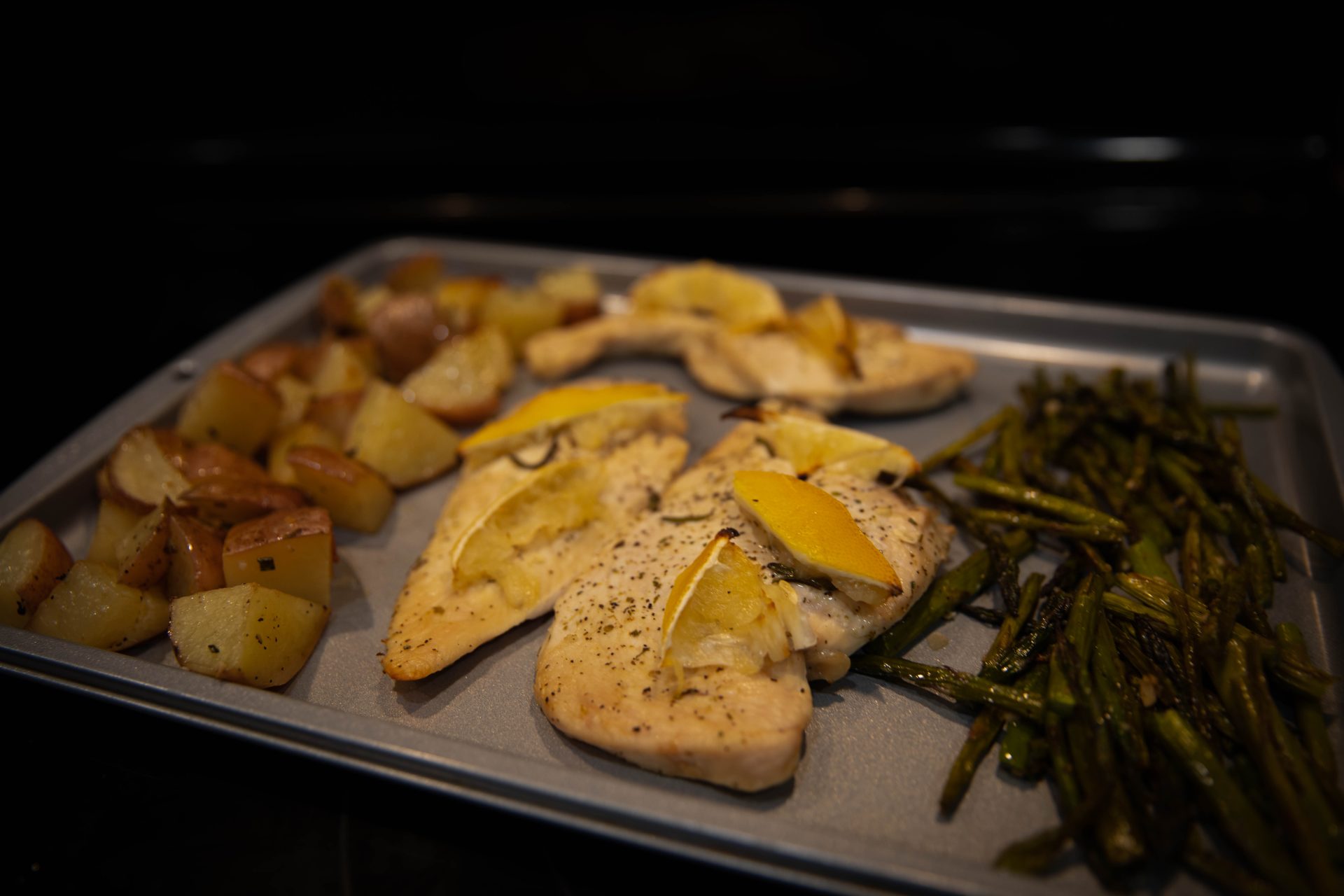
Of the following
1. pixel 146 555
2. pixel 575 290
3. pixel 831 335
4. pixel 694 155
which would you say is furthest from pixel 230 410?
pixel 694 155

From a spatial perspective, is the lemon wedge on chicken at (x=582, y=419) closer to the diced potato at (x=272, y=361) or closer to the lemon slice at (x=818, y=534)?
the lemon slice at (x=818, y=534)

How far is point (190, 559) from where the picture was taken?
8.43 feet

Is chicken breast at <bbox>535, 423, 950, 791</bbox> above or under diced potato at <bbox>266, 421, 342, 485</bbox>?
under

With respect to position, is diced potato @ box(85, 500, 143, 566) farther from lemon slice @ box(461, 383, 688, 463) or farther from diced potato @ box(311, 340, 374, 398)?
lemon slice @ box(461, 383, 688, 463)

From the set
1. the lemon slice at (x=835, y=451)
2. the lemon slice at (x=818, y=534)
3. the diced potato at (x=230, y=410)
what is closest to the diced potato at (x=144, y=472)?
the diced potato at (x=230, y=410)

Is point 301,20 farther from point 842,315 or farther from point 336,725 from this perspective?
point 336,725

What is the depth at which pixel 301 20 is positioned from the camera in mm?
5059

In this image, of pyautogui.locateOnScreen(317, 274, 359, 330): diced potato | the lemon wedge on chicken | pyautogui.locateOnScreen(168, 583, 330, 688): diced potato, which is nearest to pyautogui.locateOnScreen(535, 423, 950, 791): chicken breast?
the lemon wedge on chicken

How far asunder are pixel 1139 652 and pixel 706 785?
3.99 feet

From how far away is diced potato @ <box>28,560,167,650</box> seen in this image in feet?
8.18

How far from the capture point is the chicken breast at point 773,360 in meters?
3.46

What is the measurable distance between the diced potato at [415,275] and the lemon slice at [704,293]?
40.1 inches

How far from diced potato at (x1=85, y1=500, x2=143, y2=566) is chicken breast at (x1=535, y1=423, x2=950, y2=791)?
1484 mm

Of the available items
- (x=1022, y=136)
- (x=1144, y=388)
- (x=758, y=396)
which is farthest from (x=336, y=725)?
(x=1022, y=136)
